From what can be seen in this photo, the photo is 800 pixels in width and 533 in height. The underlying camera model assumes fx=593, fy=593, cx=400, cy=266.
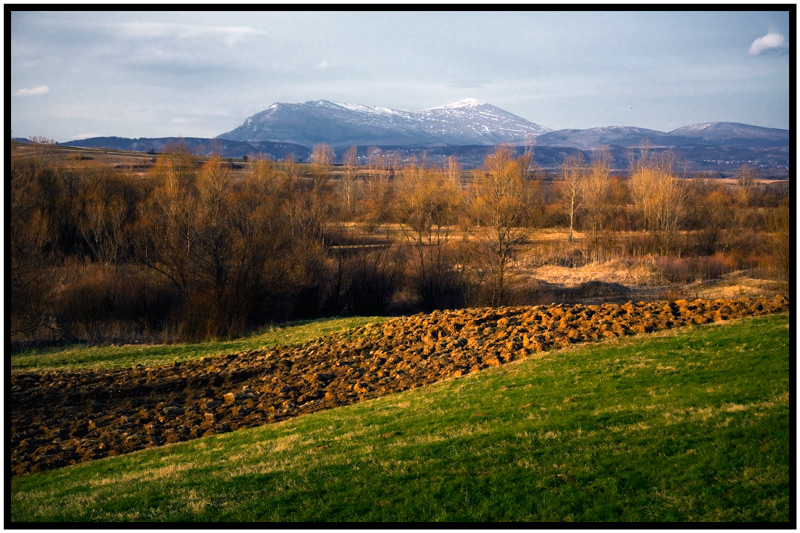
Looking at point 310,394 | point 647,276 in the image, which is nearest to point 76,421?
point 310,394

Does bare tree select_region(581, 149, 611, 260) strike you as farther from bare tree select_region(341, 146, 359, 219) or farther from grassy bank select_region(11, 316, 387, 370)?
grassy bank select_region(11, 316, 387, 370)

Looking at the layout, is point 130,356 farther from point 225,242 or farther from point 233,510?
point 233,510

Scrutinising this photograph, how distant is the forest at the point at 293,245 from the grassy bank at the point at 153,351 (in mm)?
2992

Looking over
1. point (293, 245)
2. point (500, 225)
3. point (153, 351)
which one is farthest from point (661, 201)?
point (153, 351)

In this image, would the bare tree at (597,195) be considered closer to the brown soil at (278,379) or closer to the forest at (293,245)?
the forest at (293,245)

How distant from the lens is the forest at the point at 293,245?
112 feet

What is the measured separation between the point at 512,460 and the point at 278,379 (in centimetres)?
1187

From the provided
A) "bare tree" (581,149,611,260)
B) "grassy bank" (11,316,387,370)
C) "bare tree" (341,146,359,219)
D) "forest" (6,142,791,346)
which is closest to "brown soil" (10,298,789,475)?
"grassy bank" (11,316,387,370)

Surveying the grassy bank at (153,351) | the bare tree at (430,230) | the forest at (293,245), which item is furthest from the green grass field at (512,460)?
the bare tree at (430,230)

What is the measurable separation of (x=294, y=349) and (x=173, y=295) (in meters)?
18.1

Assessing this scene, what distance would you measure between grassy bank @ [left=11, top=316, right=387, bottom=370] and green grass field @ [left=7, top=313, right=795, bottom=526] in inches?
509

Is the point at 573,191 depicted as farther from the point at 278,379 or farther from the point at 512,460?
the point at 512,460

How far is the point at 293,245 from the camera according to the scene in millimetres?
41594

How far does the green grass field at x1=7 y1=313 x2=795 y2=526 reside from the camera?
298 inches
